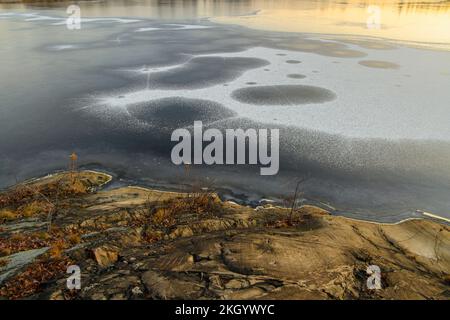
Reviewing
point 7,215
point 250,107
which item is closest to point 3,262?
point 7,215

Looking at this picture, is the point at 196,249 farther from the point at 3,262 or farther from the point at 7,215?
the point at 7,215

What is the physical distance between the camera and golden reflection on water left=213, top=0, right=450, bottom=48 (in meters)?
34.2

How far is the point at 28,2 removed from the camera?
196ft

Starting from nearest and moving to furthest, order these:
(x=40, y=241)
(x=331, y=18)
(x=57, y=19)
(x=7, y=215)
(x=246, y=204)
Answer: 1. (x=40, y=241)
2. (x=7, y=215)
3. (x=246, y=204)
4. (x=57, y=19)
5. (x=331, y=18)

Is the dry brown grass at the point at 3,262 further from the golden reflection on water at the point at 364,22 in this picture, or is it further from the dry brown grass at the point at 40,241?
the golden reflection on water at the point at 364,22

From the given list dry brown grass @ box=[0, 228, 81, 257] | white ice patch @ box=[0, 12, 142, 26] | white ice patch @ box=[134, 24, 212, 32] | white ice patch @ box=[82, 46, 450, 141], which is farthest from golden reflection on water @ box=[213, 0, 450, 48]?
dry brown grass @ box=[0, 228, 81, 257]

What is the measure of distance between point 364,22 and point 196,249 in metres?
42.5

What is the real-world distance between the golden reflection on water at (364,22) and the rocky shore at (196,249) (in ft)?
89.6

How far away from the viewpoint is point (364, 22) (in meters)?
41.8

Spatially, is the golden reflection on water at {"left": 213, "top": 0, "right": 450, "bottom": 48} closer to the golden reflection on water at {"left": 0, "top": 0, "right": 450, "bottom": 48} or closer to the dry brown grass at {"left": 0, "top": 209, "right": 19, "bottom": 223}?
the golden reflection on water at {"left": 0, "top": 0, "right": 450, "bottom": 48}

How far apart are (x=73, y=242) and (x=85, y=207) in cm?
212

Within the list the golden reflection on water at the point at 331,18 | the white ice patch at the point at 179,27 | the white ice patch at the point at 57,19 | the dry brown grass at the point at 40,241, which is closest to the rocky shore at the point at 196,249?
the dry brown grass at the point at 40,241

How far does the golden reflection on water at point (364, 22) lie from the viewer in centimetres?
3419

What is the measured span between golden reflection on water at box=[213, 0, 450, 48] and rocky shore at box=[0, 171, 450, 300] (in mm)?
27300
